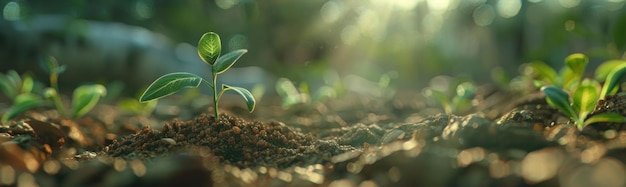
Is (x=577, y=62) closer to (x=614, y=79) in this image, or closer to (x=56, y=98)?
(x=614, y=79)

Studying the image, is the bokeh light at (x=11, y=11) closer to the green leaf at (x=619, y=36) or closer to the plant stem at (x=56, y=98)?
the plant stem at (x=56, y=98)

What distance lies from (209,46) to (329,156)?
0.50m

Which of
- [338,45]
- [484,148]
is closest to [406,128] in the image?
[484,148]

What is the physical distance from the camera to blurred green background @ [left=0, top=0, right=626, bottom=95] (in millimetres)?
6301

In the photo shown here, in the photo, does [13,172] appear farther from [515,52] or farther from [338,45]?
[515,52]

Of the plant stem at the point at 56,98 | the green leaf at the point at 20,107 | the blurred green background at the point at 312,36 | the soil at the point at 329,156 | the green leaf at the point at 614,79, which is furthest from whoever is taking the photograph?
the blurred green background at the point at 312,36

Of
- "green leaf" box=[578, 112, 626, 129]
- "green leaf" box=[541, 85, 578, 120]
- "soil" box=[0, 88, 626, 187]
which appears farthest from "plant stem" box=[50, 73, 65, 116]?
"green leaf" box=[578, 112, 626, 129]

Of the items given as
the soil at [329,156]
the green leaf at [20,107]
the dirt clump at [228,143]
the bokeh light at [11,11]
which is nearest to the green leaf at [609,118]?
the soil at [329,156]

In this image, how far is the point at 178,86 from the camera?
156 centimetres

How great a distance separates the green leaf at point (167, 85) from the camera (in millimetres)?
1531

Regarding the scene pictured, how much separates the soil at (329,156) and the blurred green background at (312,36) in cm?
195

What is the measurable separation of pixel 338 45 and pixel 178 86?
856 cm

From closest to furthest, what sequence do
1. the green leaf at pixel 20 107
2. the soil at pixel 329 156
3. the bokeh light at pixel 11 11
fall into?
the soil at pixel 329 156
the green leaf at pixel 20 107
the bokeh light at pixel 11 11

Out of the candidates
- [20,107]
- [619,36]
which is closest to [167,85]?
[20,107]
